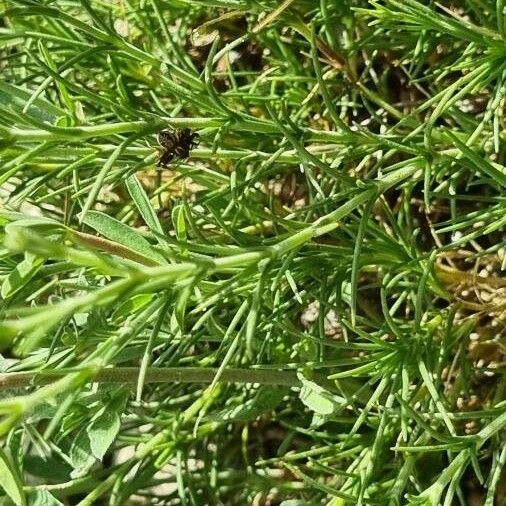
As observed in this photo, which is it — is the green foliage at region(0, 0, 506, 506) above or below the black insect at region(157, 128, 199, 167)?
below

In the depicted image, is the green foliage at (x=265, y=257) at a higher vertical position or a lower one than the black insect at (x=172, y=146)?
lower

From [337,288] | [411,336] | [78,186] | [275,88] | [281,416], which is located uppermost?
[78,186]

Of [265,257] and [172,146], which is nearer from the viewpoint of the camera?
[265,257]

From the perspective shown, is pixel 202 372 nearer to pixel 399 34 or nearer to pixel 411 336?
pixel 411 336

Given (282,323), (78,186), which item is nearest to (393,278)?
(282,323)

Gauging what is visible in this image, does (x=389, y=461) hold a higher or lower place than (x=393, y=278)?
lower

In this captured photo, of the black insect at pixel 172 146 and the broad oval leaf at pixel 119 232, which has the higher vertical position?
the black insect at pixel 172 146

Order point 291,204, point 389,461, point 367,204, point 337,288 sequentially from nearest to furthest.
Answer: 1. point 367,204
2. point 337,288
3. point 389,461
4. point 291,204

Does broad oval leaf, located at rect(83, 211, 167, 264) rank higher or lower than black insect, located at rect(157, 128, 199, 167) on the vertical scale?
lower
